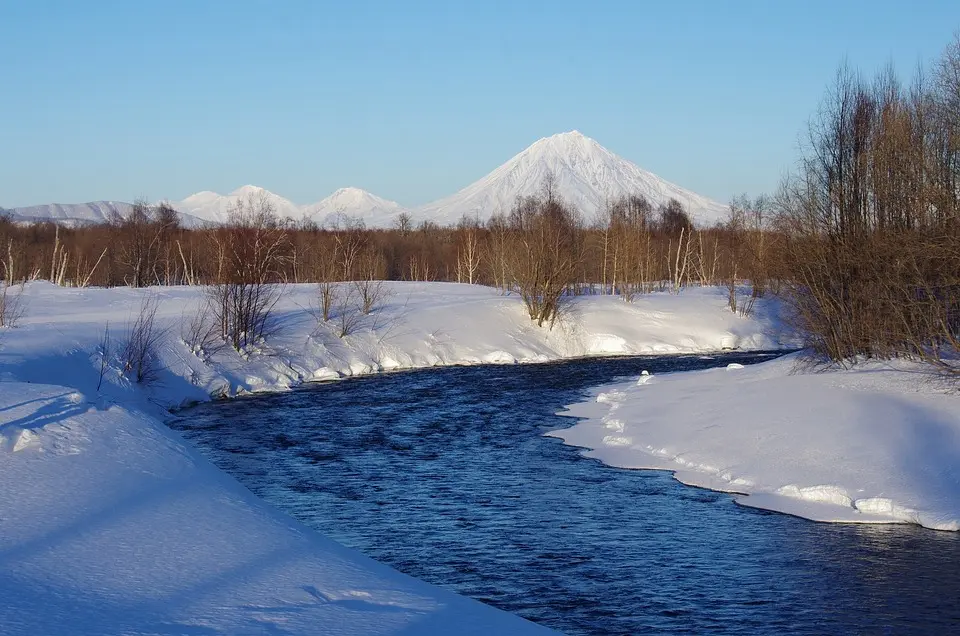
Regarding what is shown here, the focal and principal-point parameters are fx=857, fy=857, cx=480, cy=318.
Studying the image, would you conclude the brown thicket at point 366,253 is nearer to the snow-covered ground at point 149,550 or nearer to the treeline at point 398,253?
the treeline at point 398,253

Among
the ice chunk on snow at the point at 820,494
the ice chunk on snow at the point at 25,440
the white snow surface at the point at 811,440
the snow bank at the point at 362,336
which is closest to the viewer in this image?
the ice chunk on snow at the point at 25,440

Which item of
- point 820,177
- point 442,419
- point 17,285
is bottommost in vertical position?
point 442,419

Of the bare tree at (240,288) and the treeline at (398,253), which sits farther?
the treeline at (398,253)

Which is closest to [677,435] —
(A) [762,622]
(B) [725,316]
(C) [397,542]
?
(C) [397,542]

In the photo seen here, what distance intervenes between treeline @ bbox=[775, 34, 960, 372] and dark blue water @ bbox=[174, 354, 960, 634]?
7273mm

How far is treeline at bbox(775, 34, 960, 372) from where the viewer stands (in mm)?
17234

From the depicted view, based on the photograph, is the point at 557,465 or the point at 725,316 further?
the point at 725,316

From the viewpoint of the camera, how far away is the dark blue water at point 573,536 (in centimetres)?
875

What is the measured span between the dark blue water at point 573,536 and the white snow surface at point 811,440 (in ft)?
2.13

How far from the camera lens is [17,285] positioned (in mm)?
43312

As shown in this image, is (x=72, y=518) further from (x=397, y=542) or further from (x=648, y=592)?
(x=648, y=592)

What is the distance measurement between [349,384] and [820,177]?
52.2 ft

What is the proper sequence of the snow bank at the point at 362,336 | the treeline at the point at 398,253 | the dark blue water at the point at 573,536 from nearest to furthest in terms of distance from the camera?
the dark blue water at the point at 573,536
the snow bank at the point at 362,336
the treeline at the point at 398,253

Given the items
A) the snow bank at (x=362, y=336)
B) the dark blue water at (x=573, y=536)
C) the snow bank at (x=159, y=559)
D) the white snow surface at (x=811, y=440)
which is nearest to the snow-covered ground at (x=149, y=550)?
the snow bank at (x=159, y=559)
